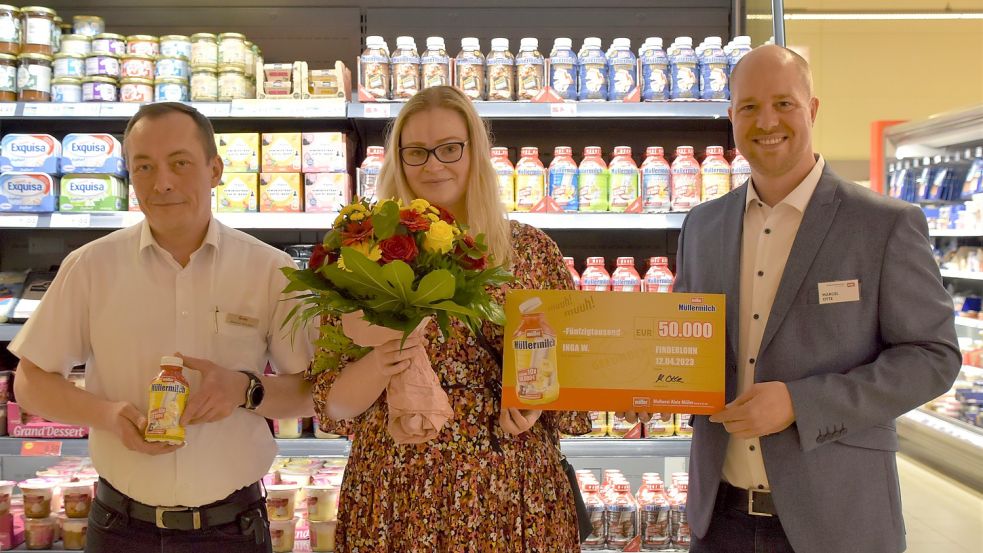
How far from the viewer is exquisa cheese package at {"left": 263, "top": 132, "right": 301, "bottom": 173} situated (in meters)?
3.14

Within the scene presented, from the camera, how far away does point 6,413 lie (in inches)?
127

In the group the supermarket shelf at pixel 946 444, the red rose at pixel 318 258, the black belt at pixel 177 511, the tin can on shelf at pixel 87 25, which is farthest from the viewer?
the supermarket shelf at pixel 946 444

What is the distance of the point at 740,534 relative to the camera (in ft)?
5.75

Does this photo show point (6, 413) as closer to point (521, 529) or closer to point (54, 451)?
point (54, 451)

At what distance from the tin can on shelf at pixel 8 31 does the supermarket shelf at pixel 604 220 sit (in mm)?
2101

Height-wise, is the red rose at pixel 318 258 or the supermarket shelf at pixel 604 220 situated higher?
the supermarket shelf at pixel 604 220

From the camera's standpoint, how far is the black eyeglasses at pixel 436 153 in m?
1.74

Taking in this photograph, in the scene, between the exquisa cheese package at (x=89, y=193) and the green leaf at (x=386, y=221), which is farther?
the exquisa cheese package at (x=89, y=193)

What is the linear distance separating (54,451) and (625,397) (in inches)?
94.3

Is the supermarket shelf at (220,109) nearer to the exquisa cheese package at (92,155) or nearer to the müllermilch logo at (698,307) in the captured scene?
the exquisa cheese package at (92,155)

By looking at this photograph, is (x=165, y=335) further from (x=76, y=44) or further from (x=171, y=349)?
(x=76, y=44)

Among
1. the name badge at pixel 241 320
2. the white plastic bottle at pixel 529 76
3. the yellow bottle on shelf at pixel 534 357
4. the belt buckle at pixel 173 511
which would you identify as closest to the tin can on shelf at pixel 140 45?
the white plastic bottle at pixel 529 76

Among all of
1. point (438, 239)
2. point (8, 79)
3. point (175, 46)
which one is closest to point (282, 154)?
point (175, 46)

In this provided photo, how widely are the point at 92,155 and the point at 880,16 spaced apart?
388 cm
